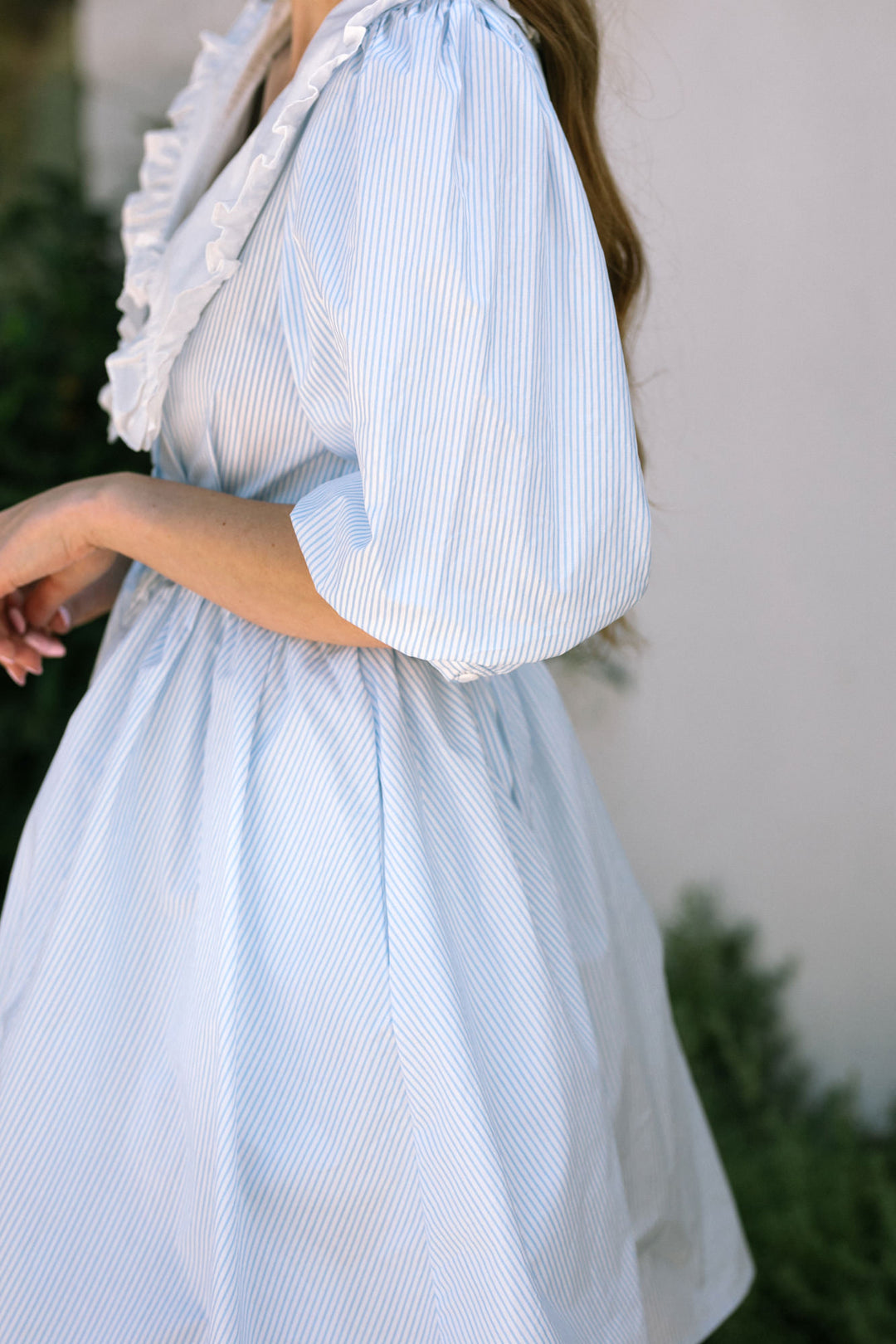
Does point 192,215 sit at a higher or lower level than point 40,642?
higher

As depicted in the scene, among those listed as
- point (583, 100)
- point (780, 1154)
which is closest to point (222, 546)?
point (583, 100)

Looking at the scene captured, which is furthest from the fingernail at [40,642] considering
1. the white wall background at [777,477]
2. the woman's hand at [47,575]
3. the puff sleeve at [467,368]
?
the white wall background at [777,477]

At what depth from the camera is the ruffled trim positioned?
0.79 m

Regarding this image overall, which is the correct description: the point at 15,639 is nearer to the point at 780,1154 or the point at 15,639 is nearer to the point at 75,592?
the point at 75,592

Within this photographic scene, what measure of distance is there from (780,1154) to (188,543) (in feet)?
4.65

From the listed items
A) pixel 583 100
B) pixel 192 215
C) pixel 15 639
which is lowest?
pixel 15 639

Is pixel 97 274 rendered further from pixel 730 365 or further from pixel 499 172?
pixel 499 172

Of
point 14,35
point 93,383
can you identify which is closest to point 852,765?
point 93,383

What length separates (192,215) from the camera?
93 centimetres

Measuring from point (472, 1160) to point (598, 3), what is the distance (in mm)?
1527

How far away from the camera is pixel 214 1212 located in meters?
0.73

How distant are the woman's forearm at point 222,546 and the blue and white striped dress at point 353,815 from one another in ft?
0.16

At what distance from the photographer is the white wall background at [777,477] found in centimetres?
158

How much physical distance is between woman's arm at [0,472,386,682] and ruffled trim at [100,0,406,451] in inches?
3.1
